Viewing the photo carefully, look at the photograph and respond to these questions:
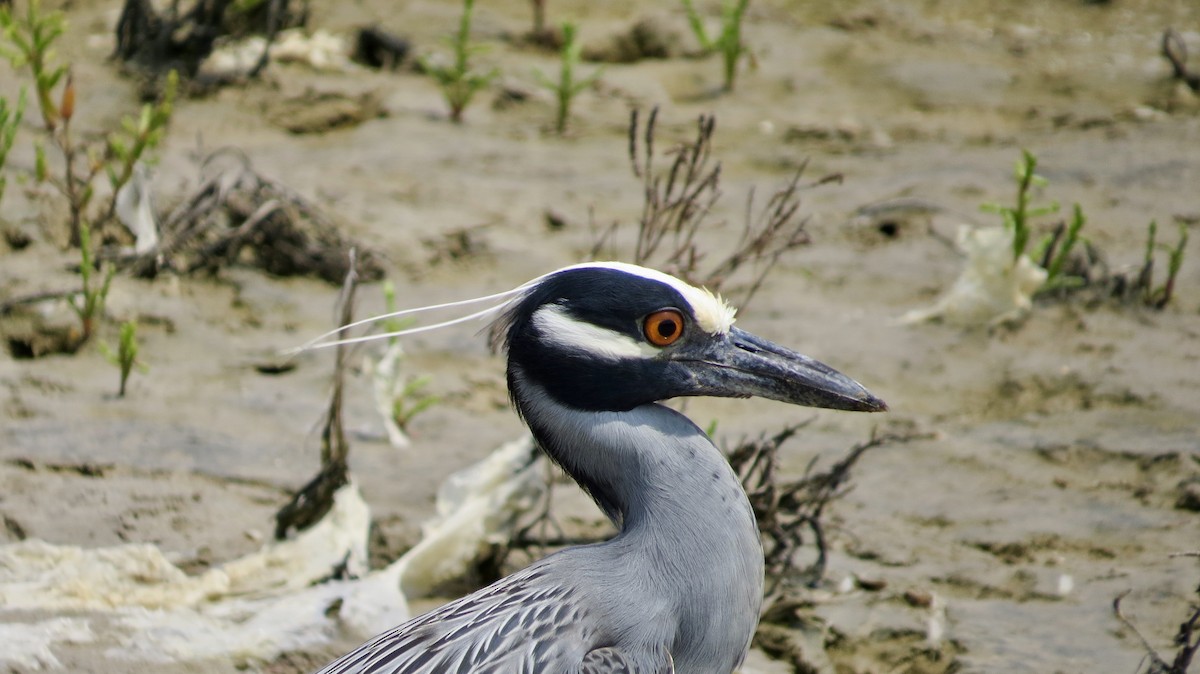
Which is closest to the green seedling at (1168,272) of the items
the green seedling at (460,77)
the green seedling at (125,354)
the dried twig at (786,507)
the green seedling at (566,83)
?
the dried twig at (786,507)

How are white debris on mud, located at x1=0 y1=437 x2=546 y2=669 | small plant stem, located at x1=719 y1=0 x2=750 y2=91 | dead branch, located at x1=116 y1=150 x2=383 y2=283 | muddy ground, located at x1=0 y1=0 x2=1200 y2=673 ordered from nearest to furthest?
1. white debris on mud, located at x1=0 y1=437 x2=546 y2=669
2. muddy ground, located at x1=0 y1=0 x2=1200 y2=673
3. dead branch, located at x1=116 y1=150 x2=383 y2=283
4. small plant stem, located at x1=719 y1=0 x2=750 y2=91

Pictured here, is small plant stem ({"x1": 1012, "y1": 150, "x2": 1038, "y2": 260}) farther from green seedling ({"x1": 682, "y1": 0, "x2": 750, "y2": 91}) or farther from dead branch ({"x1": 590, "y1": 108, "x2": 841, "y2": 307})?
green seedling ({"x1": 682, "y1": 0, "x2": 750, "y2": 91})

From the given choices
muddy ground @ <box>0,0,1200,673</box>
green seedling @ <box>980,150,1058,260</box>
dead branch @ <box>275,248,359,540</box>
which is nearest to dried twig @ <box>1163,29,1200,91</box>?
muddy ground @ <box>0,0,1200,673</box>

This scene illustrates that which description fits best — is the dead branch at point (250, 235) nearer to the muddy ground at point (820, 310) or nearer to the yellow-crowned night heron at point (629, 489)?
the muddy ground at point (820, 310)

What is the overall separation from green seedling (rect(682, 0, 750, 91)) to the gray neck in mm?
4787

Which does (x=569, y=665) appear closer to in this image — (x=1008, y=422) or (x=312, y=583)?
(x=312, y=583)

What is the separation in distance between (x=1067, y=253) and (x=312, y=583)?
129 inches

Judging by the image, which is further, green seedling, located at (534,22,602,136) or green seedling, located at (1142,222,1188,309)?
green seedling, located at (534,22,602,136)

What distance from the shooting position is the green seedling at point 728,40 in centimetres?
743

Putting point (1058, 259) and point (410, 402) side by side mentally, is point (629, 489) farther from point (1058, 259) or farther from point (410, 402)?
point (1058, 259)

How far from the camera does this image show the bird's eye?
9.72 ft

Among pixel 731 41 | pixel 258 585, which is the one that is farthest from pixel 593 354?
pixel 731 41

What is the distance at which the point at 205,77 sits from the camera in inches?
287

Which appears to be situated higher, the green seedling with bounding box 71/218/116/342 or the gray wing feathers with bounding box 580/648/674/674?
the gray wing feathers with bounding box 580/648/674/674
